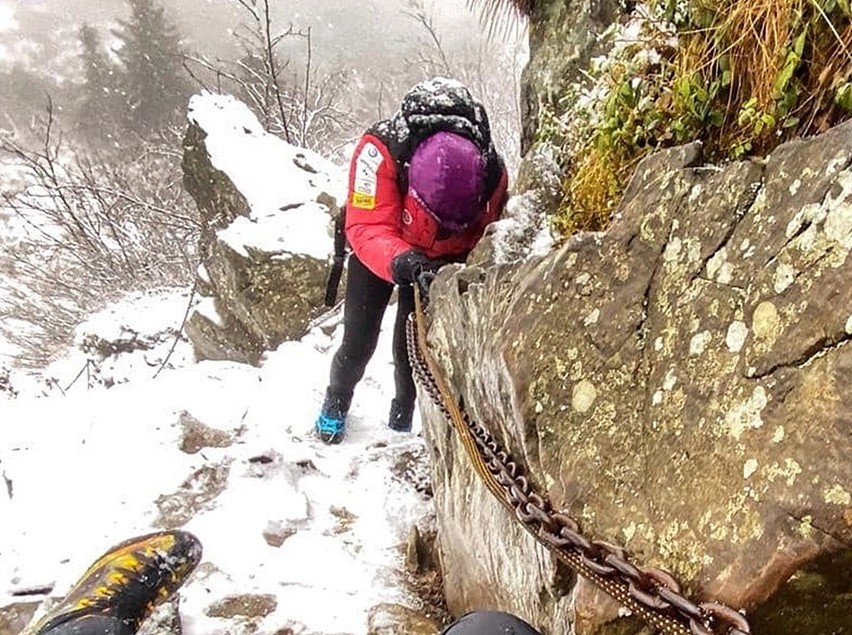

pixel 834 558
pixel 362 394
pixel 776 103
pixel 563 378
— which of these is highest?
pixel 362 394

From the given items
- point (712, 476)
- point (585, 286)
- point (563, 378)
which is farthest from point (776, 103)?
point (712, 476)

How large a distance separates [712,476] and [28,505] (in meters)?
3.64

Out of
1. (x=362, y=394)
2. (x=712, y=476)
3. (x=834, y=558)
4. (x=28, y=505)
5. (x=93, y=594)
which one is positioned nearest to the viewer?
(x=834, y=558)

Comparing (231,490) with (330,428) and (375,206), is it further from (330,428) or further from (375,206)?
(375,206)

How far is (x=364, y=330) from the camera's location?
154 inches

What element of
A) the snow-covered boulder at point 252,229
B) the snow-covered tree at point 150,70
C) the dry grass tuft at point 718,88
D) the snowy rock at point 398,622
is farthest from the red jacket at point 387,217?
the snow-covered tree at point 150,70

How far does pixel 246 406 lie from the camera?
4.62 m

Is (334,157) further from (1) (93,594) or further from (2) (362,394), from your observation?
(1) (93,594)

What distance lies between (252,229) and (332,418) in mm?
4630

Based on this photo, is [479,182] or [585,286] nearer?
[585,286]

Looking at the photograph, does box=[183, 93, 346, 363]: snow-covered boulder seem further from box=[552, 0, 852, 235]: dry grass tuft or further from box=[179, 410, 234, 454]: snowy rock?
box=[552, 0, 852, 235]: dry grass tuft

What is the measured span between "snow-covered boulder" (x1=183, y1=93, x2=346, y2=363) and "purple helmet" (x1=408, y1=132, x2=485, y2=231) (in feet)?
16.7

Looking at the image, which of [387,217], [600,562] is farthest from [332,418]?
[600,562]

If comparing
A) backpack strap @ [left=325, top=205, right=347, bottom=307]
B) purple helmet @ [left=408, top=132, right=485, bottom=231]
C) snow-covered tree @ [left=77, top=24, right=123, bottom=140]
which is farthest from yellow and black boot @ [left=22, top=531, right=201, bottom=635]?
snow-covered tree @ [left=77, top=24, right=123, bottom=140]
